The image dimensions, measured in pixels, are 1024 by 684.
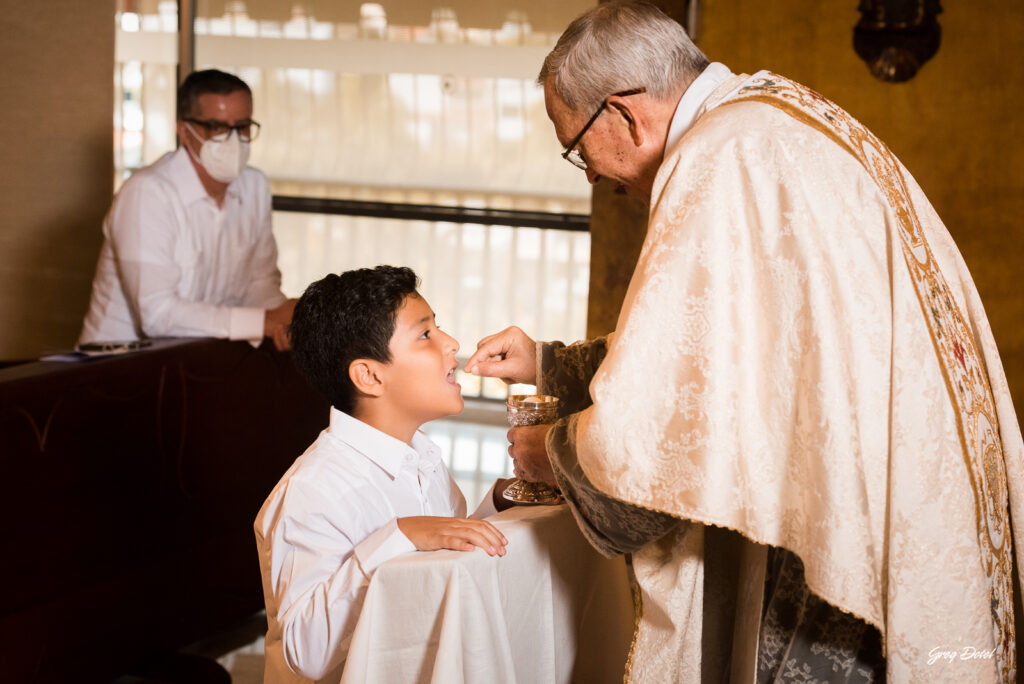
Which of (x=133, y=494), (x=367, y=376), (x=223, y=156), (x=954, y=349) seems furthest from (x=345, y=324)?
(x=223, y=156)

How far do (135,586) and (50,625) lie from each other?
364 millimetres

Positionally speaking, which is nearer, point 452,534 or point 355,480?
point 452,534

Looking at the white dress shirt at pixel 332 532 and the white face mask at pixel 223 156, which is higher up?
the white face mask at pixel 223 156

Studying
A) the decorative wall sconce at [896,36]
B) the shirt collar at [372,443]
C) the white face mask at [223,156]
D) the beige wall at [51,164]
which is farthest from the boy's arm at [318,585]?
the beige wall at [51,164]

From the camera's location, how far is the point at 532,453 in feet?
6.12

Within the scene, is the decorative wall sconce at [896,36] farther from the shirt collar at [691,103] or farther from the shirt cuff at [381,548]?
the shirt cuff at [381,548]

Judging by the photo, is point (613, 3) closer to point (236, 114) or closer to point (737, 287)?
point (737, 287)

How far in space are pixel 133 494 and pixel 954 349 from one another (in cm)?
270

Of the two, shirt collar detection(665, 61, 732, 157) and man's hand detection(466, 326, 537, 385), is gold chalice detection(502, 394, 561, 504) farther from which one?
shirt collar detection(665, 61, 732, 157)

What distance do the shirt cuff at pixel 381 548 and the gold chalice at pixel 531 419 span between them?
0.34m

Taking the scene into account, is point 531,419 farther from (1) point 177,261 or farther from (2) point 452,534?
(1) point 177,261

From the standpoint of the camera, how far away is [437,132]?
7387mm

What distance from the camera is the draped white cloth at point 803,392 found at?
151 centimetres

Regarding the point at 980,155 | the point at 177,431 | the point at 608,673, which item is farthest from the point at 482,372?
the point at 980,155
